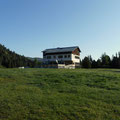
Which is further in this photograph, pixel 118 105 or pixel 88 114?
pixel 118 105

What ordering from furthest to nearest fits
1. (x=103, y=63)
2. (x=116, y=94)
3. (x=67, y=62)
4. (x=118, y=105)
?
1. (x=103, y=63)
2. (x=67, y=62)
3. (x=116, y=94)
4. (x=118, y=105)

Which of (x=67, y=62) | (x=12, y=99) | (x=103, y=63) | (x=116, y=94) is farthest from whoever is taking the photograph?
(x=103, y=63)

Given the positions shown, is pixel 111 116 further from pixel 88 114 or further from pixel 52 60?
pixel 52 60

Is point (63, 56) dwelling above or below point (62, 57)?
above

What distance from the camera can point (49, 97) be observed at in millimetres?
5984

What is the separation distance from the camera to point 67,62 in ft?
147

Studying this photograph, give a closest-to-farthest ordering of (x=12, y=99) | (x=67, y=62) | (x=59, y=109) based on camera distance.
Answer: (x=59, y=109)
(x=12, y=99)
(x=67, y=62)

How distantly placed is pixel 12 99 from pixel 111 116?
3910 mm

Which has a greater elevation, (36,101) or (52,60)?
(52,60)

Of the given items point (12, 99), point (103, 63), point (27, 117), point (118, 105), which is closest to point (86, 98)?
point (118, 105)

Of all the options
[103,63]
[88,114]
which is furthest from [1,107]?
[103,63]

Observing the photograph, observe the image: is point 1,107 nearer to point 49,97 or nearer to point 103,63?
point 49,97

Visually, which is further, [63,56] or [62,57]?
[62,57]

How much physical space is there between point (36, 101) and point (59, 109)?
45.9 inches
